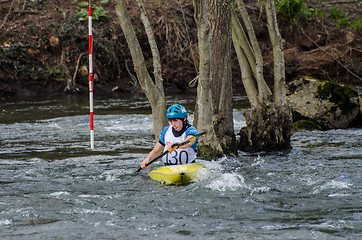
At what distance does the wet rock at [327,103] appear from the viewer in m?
12.2

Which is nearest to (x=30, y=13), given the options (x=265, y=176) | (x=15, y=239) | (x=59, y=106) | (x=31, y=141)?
(x=59, y=106)

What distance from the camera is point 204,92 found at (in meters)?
7.79

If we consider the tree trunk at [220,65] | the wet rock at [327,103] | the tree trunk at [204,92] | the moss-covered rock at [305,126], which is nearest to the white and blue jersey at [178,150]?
the tree trunk at [204,92]

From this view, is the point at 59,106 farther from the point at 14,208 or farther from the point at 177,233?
the point at 177,233

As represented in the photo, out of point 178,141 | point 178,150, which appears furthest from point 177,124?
point 178,150

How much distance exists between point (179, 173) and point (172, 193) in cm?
48

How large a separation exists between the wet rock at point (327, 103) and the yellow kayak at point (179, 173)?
Result: 20.2 feet

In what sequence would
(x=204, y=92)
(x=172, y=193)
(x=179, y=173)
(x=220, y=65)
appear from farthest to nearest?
(x=220, y=65) → (x=204, y=92) → (x=179, y=173) → (x=172, y=193)

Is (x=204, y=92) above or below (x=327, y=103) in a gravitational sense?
above

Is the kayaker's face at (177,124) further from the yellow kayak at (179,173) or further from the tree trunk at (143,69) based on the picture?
the tree trunk at (143,69)

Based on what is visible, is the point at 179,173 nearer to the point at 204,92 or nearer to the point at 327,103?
the point at 204,92

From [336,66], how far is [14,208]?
16567mm

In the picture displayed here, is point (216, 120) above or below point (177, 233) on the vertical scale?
above

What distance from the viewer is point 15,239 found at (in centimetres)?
469
